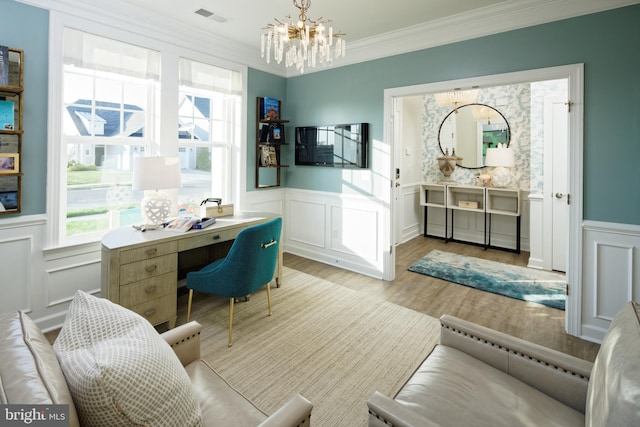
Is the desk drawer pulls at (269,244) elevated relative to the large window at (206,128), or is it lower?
lower

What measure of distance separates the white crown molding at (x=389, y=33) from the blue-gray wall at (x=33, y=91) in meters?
0.12

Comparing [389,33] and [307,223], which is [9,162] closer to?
[307,223]

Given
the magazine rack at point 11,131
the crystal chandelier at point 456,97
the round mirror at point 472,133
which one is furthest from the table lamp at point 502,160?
the magazine rack at point 11,131

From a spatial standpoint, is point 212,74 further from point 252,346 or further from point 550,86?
point 550,86

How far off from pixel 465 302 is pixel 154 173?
3128mm

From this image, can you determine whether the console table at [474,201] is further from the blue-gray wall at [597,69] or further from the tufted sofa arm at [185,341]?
the tufted sofa arm at [185,341]

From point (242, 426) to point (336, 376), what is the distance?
1192 millimetres

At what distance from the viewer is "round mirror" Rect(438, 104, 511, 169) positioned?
5312 mm

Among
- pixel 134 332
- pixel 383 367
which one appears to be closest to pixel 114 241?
pixel 134 332

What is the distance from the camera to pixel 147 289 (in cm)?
252

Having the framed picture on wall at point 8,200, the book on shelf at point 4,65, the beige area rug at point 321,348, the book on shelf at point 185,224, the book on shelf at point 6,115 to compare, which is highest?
the book on shelf at point 4,65

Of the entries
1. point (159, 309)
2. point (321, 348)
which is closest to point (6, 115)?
point (159, 309)

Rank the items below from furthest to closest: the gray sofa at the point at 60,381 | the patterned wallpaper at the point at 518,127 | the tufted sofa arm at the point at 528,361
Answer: the patterned wallpaper at the point at 518,127 → the tufted sofa arm at the point at 528,361 → the gray sofa at the point at 60,381

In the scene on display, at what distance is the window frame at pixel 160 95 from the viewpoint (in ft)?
8.73
